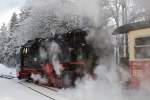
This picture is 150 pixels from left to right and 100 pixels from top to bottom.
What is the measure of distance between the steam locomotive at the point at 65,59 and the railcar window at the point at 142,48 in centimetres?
445

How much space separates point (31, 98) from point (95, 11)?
13.3 feet

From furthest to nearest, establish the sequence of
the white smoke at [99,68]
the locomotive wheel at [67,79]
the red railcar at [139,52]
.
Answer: the locomotive wheel at [67,79]
the white smoke at [99,68]
the red railcar at [139,52]

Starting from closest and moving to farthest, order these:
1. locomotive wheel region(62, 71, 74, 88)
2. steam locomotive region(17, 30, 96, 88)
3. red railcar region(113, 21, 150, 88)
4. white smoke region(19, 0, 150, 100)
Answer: red railcar region(113, 21, 150, 88) → white smoke region(19, 0, 150, 100) → locomotive wheel region(62, 71, 74, 88) → steam locomotive region(17, 30, 96, 88)

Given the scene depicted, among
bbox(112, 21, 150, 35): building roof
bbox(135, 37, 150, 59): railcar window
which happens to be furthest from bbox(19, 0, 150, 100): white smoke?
bbox(112, 21, 150, 35): building roof

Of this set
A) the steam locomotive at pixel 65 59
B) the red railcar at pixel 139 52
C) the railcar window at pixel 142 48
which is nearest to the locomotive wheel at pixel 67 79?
the steam locomotive at pixel 65 59

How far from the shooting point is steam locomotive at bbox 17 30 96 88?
1416 centimetres

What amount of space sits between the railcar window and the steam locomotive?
4446mm

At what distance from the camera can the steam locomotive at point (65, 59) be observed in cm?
1416

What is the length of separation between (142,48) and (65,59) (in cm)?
556

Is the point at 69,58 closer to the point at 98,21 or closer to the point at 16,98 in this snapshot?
the point at 98,21

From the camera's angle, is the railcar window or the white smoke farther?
the white smoke

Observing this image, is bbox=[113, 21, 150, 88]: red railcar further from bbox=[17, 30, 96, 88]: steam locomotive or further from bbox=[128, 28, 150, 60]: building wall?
bbox=[17, 30, 96, 88]: steam locomotive

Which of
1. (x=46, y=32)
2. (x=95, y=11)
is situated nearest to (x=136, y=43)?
(x=95, y=11)

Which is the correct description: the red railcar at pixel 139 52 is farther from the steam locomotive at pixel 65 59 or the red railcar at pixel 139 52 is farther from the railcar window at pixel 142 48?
the steam locomotive at pixel 65 59
